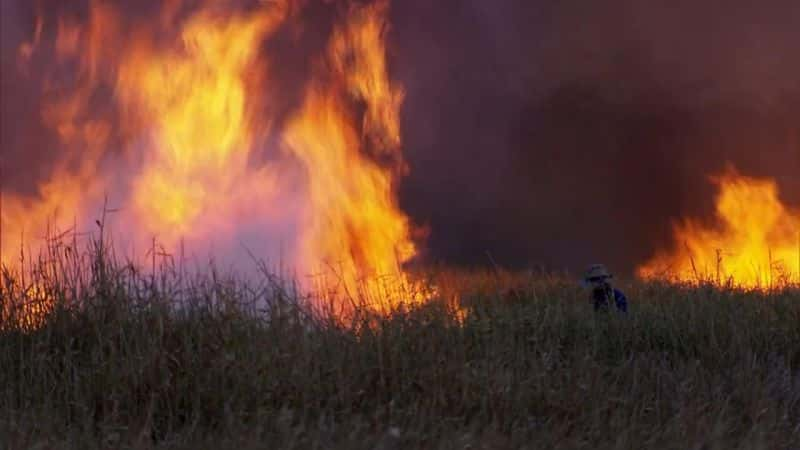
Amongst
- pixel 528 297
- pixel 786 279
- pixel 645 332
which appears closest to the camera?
pixel 645 332

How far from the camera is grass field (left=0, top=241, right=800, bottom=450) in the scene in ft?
26.0

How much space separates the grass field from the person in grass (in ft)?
8.13

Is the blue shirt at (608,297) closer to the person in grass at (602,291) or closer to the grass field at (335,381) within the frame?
the person in grass at (602,291)

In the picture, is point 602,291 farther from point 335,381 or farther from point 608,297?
point 335,381

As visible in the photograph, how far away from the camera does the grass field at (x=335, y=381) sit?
7.92m

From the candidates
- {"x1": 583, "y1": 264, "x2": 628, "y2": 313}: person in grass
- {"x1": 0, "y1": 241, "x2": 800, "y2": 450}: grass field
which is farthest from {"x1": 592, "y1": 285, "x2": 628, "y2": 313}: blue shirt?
{"x1": 0, "y1": 241, "x2": 800, "y2": 450}: grass field

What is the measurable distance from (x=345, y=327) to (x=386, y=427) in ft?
8.23

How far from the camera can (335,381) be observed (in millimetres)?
9117

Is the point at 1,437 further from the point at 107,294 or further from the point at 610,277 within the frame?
the point at 610,277

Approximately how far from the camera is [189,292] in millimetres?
10461

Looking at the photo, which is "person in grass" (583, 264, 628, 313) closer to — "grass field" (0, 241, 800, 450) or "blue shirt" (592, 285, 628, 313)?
"blue shirt" (592, 285, 628, 313)

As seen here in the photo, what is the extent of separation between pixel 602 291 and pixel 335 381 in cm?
697

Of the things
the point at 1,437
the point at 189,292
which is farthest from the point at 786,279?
the point at 1,437

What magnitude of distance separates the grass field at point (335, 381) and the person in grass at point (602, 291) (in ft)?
8.13
